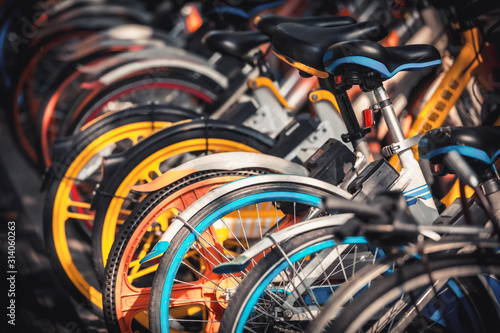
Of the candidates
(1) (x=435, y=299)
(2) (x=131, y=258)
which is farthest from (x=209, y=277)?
(1) (x=435, y=299)

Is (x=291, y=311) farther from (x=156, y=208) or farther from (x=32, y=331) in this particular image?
(x=32, y=331)

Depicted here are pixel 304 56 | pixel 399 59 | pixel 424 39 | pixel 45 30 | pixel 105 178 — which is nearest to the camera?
pixel 399 59

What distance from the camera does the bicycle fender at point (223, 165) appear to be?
2.26 metres

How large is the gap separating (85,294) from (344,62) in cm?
194

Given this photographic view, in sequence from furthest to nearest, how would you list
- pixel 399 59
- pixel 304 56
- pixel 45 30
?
pixel 45 30
pixel 304 56
pixel 399 59

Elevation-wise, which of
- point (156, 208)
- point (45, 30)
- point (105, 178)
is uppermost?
point (45, 30)

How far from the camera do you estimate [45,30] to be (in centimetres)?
491

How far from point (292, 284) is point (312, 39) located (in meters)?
1.05

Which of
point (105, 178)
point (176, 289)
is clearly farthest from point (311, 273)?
point (105, 178)

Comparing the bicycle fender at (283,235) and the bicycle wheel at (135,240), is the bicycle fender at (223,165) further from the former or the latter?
the bicycle fender at (283,235)

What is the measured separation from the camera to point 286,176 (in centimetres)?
204

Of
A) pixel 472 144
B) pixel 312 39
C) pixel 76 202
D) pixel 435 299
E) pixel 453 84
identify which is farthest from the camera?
pixel 76 202

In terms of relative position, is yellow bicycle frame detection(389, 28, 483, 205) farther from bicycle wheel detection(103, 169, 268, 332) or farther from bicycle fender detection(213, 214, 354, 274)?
bicycle fender detection(213, 214, 354, 274)

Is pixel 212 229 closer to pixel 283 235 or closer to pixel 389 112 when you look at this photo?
pixel 283 235
